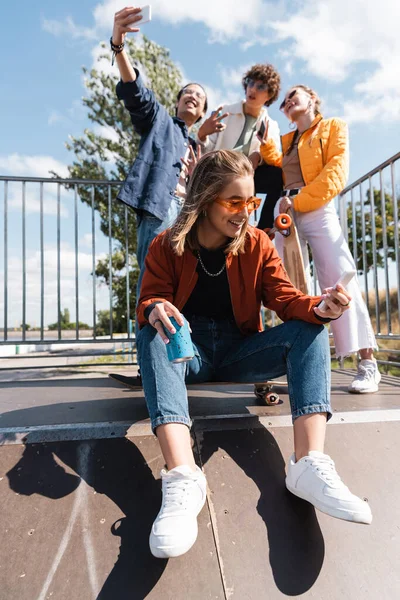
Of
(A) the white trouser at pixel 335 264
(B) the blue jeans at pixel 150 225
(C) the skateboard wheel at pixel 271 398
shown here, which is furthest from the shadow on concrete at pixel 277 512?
(B) the blue jeans at pixel 150 225

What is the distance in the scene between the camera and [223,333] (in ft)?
6.70

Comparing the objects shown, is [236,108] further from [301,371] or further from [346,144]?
[301,371]

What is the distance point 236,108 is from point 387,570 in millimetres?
2819

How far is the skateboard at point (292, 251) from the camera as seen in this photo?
270 cm

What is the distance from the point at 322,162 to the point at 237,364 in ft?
5.39

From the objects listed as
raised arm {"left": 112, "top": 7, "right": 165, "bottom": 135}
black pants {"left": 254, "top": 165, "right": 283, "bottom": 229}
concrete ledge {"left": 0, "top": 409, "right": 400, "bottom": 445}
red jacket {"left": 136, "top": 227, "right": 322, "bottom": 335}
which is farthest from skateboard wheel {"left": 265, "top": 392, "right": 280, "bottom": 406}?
raised arm {"left": 112, "top": 7, "right": 165, "bottom": 135}

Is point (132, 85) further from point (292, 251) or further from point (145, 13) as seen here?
point (292, 251)

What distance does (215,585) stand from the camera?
130 centimetres

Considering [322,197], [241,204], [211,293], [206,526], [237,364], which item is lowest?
[206,526]

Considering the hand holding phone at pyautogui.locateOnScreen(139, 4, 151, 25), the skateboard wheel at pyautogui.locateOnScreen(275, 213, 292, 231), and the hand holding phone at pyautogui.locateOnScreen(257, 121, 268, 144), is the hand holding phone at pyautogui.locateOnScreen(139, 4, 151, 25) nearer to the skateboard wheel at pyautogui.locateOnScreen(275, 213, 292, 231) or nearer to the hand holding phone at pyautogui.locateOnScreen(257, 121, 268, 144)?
the hand holding phone at pyautogui.locateOnScreen(257, 121, 268, 144)

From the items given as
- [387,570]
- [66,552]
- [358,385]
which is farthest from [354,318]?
[66,552]

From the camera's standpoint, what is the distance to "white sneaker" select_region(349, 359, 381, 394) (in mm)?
2664

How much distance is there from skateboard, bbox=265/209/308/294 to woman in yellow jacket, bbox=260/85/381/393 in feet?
0.56

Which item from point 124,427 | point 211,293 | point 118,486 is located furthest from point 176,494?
point 211,293
